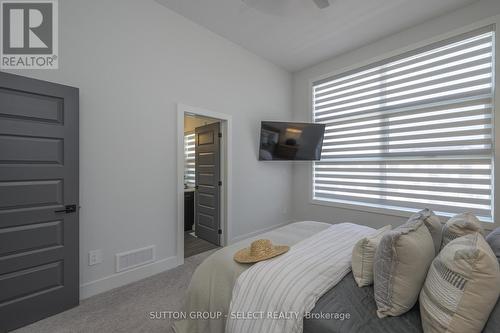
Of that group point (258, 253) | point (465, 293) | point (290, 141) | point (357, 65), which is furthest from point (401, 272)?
point (357, 65)

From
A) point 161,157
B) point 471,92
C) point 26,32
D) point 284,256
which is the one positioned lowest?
point 284,256

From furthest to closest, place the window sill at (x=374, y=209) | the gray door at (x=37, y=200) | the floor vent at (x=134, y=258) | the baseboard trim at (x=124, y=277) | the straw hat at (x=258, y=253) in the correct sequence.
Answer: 1. the window sill at (x=374, y=209)
2. the floor vent at (x=134, y=258)
3. the baseboard trim at (x=124, y=277)
4. the gray door at (x=37, y=200)
5. the straw hat at (x=258, y=253)

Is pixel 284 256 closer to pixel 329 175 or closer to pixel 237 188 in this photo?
pixel 237 188

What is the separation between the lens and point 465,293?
77cm

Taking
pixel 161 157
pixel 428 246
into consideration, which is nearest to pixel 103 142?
pixel 161 157

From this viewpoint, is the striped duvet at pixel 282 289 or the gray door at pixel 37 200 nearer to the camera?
the striped duvet at pixel 282 289

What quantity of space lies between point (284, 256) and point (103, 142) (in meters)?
2.12

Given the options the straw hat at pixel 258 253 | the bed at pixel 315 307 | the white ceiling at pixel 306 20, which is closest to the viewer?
the bed at pixel 315 307

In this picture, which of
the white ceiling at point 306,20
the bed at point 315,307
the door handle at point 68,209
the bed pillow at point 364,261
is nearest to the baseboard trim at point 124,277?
the door handle at point 68,209

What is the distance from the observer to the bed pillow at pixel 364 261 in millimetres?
1178

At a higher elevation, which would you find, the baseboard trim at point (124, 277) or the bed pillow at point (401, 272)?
the bed pillow at point (401, 272)

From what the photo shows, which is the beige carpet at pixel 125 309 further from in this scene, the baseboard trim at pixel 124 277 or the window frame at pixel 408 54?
the window frame at pixel 408 54

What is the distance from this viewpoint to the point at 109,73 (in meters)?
2.21

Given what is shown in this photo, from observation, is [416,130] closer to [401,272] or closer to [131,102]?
[401,272]
